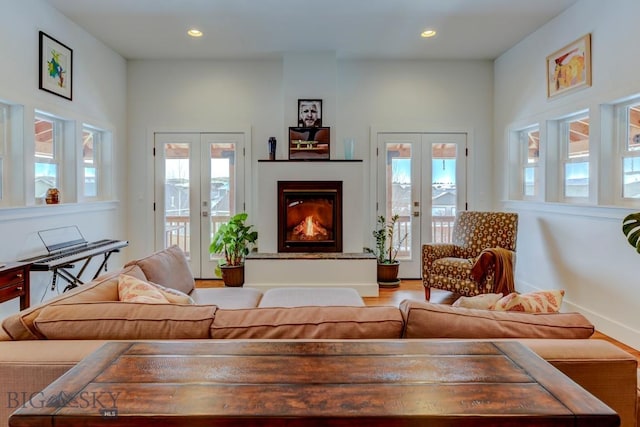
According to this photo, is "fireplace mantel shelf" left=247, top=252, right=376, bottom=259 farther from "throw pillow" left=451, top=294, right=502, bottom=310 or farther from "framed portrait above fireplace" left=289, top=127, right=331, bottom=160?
"throw pillow" left=451, top=294, right=502, bottom=310

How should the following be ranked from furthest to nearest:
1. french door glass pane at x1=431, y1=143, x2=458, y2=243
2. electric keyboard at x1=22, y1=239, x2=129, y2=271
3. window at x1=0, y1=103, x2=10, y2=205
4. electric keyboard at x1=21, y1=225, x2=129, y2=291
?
french door glass pane at x1=431, y1=143, x2=458, y2=243, window at x1=0, y1=103, x2=10, y2=205, electric keyboard at x1=21, y1=225, x2=129, y2=291, electric keyboard at x1=22, y1=239, x2=129, y2=271

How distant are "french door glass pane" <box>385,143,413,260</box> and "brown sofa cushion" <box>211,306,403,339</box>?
13.3ft

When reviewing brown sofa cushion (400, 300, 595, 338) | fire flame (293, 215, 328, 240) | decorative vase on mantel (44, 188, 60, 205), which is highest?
decorative vase on mantel (44, 188, 60, 205)

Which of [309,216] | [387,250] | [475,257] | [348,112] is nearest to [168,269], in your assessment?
[309,216]

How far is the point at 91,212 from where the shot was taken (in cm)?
453

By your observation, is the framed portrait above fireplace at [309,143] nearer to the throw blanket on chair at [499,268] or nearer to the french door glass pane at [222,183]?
the french door glass pane at [222,183]

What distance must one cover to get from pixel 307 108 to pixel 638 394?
14.3ft

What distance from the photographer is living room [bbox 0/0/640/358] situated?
357 centimetres

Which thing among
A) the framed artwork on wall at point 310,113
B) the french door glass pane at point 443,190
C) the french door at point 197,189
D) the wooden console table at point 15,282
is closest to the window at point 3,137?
the wooden console table at point 15,282

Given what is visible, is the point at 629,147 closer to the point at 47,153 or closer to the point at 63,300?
the point at 63,300

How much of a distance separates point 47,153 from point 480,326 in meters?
4.28

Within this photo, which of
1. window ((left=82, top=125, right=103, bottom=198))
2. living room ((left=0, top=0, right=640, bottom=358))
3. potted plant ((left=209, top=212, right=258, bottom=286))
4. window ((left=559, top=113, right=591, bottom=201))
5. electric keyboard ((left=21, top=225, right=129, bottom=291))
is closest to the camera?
electric keyboard ((left=21, top=225, right=129, bottom=291))

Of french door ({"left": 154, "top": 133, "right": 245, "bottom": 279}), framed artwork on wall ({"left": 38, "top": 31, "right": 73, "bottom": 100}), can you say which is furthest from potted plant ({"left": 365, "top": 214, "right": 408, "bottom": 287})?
framed artwork on wall ({"left": 38, "top": 31, "right": 73, "bottom": 100})

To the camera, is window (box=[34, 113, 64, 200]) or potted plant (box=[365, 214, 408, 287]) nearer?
window (box=[34, 113, 64, 200])
